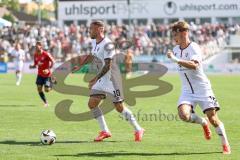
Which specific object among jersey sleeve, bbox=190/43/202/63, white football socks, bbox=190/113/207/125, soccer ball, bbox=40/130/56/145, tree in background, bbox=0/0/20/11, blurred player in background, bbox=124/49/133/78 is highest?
jersey sleeve, bbox=190/43/202/63

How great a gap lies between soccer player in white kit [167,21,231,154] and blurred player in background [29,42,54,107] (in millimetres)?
11229

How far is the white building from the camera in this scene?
198ft

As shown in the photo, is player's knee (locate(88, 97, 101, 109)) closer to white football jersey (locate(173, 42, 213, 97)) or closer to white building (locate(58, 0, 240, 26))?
white football jersey (locate(173, 42, 213, 97))

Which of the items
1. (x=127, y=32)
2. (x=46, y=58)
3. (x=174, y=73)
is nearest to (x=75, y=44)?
(x=127, y=32)

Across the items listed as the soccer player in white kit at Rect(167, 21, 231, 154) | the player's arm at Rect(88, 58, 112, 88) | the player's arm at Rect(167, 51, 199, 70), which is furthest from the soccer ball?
Answer: the player's arm at Rect(167, 51, 199, 70)

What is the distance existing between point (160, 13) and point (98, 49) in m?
51.0

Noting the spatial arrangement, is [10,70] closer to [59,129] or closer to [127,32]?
[127,32]

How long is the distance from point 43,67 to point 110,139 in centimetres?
921

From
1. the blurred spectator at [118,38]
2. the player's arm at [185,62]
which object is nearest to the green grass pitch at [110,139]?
the player's arm at [185,62]

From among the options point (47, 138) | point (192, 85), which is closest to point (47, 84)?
point (47, 138)

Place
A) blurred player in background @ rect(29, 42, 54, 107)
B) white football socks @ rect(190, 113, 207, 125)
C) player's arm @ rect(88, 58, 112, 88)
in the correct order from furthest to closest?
blurred player in background @ rect(29, 42, 54, 107)
player's arm @ rect(88, 58, 112, 88)
white football socks @ rect(190, 113, 207, 125)

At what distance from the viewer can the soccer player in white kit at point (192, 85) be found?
11438mm

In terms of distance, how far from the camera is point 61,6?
68.2m

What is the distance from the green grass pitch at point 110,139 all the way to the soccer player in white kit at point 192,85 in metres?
0.64
